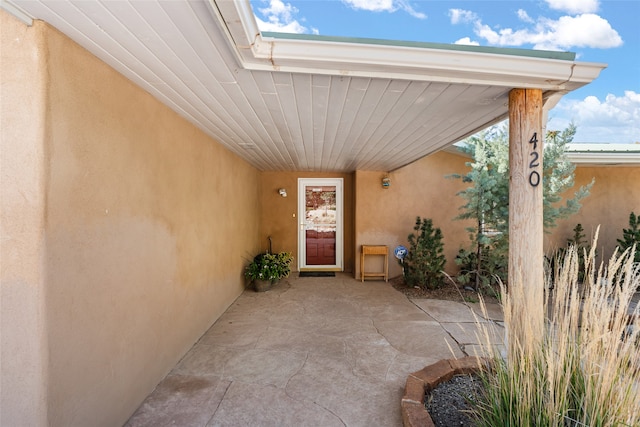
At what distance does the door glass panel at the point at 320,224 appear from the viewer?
23.8 ft

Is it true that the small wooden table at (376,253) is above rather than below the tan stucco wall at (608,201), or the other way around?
below

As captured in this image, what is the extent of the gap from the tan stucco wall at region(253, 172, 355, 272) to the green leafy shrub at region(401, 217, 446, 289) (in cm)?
169

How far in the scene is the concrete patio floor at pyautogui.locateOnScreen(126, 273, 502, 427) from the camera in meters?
2.21

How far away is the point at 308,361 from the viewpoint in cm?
295

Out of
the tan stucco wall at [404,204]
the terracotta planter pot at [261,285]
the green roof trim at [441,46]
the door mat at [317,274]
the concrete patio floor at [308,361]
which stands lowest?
the concrete patio floor at [308,361]

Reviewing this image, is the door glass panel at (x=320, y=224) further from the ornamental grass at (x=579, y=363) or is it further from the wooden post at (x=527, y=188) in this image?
the ornamental grass at (x=579, y=363)

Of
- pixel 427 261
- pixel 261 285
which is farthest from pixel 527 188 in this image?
pixel 261 285

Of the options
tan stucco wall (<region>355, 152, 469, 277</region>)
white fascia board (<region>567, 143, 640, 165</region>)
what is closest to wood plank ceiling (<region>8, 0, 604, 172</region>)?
tan stucco wall (<region>355, 152, 469, 277</region>)

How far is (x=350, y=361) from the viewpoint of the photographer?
9.70 feet

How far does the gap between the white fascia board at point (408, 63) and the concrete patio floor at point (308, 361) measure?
1980mm

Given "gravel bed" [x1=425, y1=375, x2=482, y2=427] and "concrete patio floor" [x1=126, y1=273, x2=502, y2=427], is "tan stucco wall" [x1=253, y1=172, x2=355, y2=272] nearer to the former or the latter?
"concrete patio floor" [x1=126, y1=273, x2=502, y2=427]

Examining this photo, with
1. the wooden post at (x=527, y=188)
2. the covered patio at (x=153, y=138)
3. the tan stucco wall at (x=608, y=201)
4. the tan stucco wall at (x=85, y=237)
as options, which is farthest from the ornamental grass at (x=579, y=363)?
the tan stucco wall at (x=608, y=201)

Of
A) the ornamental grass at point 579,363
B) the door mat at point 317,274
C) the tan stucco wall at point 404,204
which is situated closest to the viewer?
the ornamental grass at point 579,363

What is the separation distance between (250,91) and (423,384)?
8.48 feet
